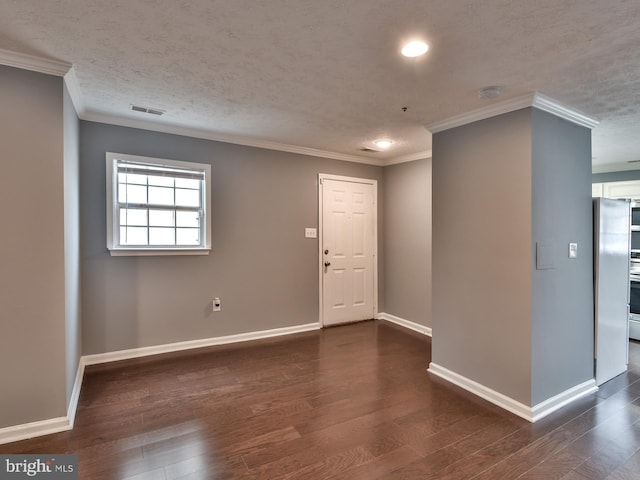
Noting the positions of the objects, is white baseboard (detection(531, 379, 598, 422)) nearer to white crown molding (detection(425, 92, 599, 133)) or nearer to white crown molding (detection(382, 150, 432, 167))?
white crown molding (detection(425, 92, 599, 133))

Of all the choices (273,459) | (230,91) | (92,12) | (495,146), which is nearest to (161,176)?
(230,91)

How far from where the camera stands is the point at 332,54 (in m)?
2.05

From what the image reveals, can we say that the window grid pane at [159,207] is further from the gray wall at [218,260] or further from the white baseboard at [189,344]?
the white baseboard at [189,344]

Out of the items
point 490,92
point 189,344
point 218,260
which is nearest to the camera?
point 490,92

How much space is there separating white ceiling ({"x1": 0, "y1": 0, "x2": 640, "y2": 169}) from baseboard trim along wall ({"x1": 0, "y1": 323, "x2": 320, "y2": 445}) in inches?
94.3

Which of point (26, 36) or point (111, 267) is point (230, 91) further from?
point (111, 267)

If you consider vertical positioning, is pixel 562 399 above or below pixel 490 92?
below

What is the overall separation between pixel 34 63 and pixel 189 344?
9.59 feet

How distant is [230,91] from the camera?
266 cm

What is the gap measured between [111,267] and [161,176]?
109 cm

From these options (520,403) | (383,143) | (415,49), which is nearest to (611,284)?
(520,403)

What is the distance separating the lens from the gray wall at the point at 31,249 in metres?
2.13

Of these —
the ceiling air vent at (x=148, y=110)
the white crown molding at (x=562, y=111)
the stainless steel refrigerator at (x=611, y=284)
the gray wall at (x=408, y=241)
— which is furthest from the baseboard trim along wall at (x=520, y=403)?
the ceiling air vent at (x=148, y=110)

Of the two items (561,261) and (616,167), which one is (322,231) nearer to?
(561,261)
